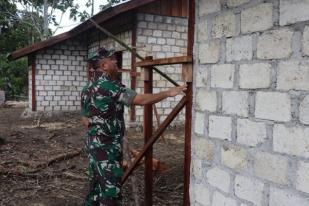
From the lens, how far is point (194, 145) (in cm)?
337

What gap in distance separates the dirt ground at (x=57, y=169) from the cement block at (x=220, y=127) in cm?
195

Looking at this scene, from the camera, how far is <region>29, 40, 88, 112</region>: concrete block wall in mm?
13758

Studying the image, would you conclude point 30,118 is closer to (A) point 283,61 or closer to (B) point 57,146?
(B) point 57,146

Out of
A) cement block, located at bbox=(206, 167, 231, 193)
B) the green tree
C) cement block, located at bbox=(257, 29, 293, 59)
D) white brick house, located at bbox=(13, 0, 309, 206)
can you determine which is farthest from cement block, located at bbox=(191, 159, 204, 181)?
the green tree

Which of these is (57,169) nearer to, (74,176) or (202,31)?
(74,176)

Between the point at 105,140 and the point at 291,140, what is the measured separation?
6.49 feet

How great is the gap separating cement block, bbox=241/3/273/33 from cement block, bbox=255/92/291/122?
1.59 ft

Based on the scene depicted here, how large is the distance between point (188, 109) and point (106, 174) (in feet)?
3.63

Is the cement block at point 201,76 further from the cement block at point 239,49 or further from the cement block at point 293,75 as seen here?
the cement block at point 293,75

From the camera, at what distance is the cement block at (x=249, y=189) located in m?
2.61

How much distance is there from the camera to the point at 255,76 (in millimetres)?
2629

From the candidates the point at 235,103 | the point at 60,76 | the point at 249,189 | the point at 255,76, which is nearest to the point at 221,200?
the point at 249,189

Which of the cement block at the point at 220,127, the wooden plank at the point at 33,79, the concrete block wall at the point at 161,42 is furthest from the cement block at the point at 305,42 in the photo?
the wooden plank at the point at 33,79

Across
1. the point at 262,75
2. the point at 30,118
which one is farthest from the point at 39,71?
the point at 262,75
